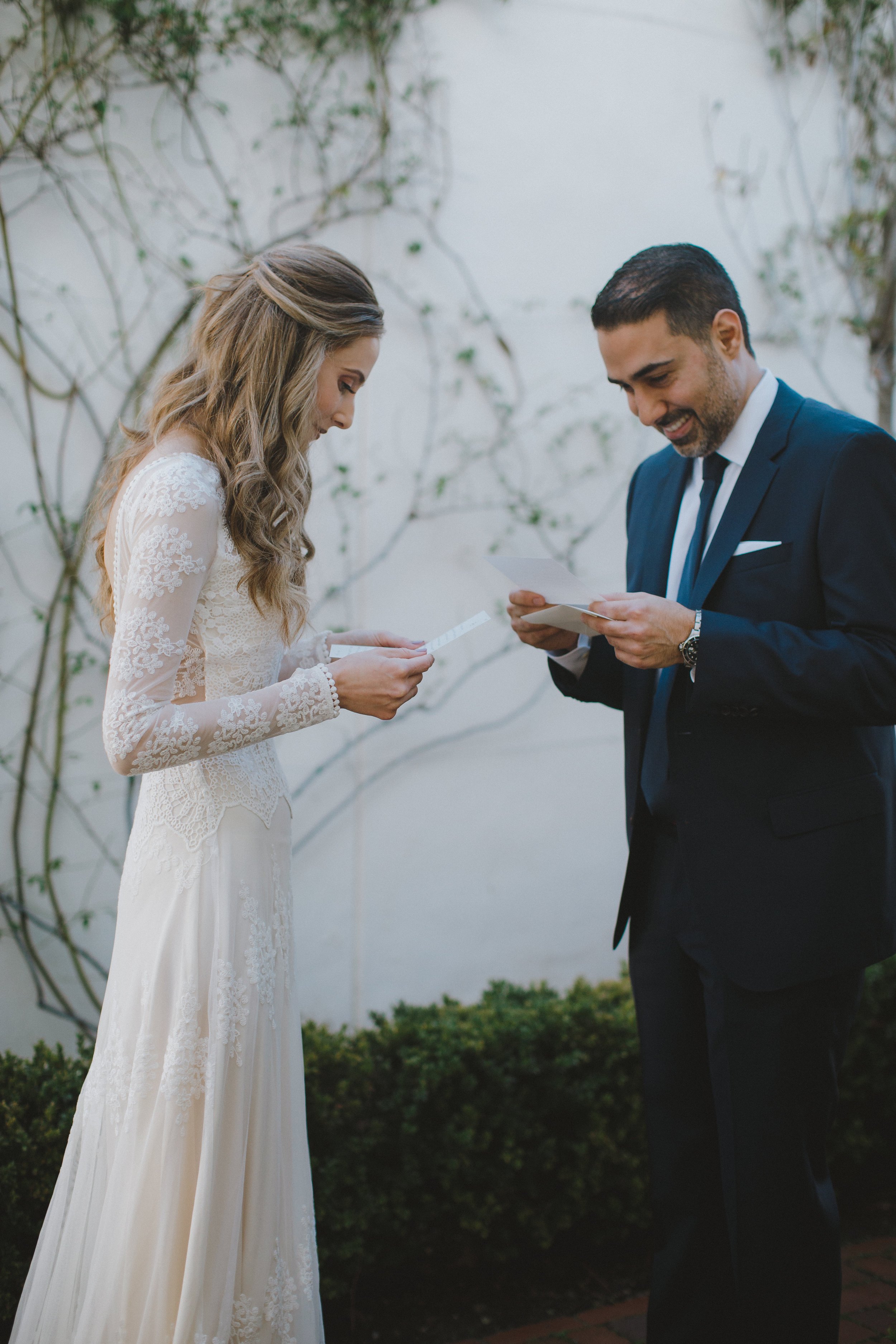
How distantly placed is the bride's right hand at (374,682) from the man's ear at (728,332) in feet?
3.18

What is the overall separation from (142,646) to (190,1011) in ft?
2.05

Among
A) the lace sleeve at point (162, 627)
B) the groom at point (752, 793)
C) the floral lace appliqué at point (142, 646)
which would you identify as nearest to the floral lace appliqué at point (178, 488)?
the lace sleeve at point (162, 627)

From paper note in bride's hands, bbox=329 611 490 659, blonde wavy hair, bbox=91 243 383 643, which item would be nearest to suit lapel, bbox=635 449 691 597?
paper note in bride's hands, bbox=329 611 490 659

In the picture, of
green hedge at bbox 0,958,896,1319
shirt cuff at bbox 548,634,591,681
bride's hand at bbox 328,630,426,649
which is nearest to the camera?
bride's hand at bbox 328,630,426,649

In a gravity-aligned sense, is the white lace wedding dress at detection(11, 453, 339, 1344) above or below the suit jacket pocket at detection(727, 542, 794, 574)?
below

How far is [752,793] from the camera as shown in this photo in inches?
79.9

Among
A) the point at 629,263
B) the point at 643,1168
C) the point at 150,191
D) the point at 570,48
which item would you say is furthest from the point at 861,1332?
the point at 570,48

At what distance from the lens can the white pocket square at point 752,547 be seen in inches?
79.1

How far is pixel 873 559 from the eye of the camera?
1912 mm

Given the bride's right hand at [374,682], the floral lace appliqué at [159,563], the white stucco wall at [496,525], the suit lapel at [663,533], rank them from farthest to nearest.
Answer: the white stucco wall at [496,525]
the suit lapel at [663,533]
the bride's right hand at [374,682]
the floral lace appliqué at [159,563]

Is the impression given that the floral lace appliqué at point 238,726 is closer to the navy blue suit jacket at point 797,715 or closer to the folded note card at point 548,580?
the folded note card at point 548,580

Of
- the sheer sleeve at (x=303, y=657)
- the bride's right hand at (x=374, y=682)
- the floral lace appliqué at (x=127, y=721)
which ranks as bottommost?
the floral lace appliqué at (x=127, y=721)

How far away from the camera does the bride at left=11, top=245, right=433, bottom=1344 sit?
1.66 meters

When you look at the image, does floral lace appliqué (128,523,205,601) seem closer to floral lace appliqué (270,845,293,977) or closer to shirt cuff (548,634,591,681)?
floral lace appliqué (270,845,293,977)
